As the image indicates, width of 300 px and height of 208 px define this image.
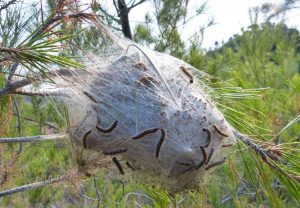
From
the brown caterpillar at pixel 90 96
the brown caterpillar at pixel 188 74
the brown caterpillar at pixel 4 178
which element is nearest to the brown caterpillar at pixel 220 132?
the brown caterpillar at pixel 188 74

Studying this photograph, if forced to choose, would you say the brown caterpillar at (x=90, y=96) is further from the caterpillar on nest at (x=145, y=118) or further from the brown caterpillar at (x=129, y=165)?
the brown caterpillar at (x=129, y=165)

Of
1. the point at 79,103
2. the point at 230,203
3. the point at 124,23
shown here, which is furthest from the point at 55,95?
the point at 230,203

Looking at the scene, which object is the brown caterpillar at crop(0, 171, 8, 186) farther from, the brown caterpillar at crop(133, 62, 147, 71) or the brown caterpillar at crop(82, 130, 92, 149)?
the brown caterpillar at crop(133, 62, 147, 71)

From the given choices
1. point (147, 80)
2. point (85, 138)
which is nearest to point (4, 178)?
point (85, 138)

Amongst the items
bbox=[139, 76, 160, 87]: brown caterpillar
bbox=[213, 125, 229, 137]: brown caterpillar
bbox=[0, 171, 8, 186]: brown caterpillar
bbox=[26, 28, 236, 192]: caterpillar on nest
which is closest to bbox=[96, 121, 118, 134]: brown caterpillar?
bbox=[26, 28, 236, 192]: caterpillar on nest

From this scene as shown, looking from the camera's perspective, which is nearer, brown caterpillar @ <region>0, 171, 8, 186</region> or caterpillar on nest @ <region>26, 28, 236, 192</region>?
caterpillar on nest @ <region>26, 28, 236, 192</region>

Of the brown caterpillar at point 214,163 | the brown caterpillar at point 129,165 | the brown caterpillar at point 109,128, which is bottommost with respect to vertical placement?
the brown caterpillar at point 214,163

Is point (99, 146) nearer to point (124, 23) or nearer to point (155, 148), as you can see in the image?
point (155, 148)

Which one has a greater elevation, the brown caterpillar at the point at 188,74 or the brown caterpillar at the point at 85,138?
the brown caterpillar at the point at 188,74
